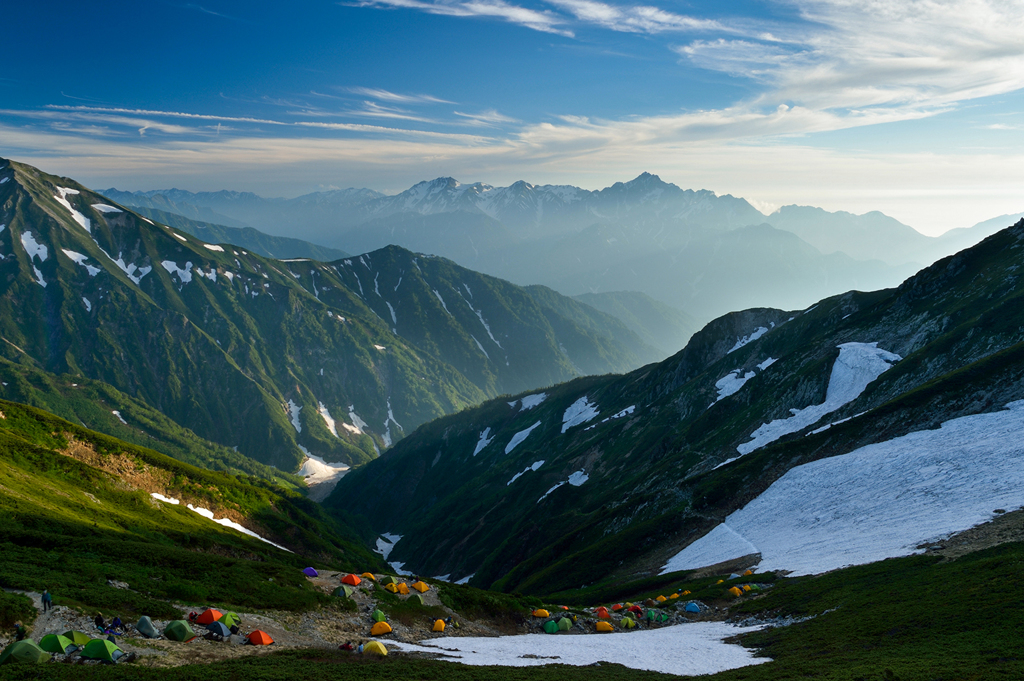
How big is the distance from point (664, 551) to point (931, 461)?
37744 mm

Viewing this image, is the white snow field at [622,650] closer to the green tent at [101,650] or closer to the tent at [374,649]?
the tent at [374,649]

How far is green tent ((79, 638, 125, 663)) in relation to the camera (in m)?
28.5

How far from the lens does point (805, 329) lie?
455ft

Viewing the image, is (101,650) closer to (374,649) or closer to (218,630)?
(218,630)

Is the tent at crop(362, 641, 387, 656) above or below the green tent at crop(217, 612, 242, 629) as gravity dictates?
below

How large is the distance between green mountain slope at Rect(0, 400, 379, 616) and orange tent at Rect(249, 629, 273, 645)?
5948 mm

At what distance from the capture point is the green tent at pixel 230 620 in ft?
118

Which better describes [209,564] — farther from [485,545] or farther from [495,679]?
[485,545]

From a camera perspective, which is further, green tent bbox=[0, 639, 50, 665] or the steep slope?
the steep slope

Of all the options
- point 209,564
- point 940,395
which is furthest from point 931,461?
point 209,564

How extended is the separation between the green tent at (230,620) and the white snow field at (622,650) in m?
11.9

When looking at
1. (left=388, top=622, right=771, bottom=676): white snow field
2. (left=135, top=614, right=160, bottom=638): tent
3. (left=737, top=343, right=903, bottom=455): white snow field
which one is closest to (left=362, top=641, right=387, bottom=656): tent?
(left=388, top=622, right=771, bottom=676): white snow field

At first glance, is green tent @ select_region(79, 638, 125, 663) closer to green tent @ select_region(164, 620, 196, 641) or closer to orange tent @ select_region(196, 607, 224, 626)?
green tent @ select_region(164, 620, 196, 641)

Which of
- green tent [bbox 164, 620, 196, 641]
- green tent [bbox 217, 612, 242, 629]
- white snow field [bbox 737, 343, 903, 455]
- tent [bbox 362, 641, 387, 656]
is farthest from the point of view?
white snow field [bbox 737, 343, 903, 455]
